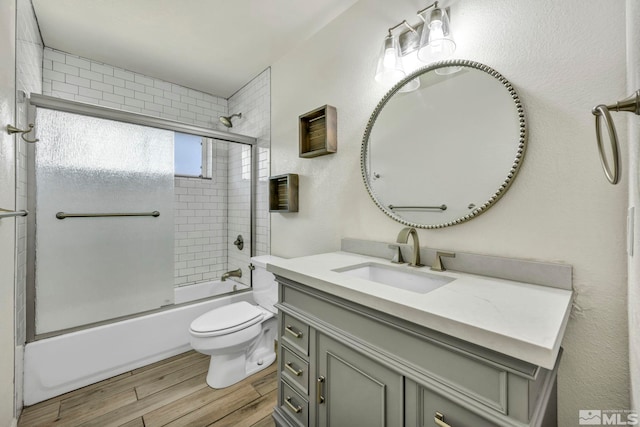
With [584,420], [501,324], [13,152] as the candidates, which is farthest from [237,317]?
[584,420]

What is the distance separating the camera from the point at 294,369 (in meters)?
1.22

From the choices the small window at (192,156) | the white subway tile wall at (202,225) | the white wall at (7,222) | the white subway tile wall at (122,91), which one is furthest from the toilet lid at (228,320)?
the white subway tile wall at (122,91)

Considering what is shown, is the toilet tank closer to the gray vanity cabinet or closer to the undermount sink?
the gray vanity cabinet

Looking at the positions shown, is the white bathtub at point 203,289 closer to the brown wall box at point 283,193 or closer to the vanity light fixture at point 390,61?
the brown wall box at point 283,193

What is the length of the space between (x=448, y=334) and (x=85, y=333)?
2.26 meters

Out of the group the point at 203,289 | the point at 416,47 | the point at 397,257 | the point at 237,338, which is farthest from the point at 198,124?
the point at 397,257

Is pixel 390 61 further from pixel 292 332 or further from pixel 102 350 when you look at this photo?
pixel 102 350

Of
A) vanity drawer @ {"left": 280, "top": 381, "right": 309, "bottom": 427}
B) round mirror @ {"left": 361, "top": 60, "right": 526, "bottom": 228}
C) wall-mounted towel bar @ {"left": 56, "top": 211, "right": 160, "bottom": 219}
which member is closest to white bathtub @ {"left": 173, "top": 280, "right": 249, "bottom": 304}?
wall-mounted towel bar @ {"left": 56, "top": 211, "right": 160, "bottom": 219}

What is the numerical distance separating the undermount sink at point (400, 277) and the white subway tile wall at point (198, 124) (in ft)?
4.47

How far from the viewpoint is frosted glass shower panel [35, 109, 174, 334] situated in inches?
69.4

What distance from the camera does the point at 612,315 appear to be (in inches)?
34.3

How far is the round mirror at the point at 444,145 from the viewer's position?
1.10m

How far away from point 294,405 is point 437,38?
70.6 inches

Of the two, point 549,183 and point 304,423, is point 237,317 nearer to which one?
point 304,423
